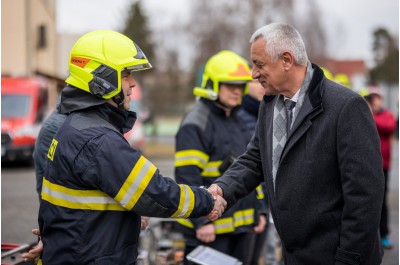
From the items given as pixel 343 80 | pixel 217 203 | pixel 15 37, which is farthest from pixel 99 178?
pixel 15 37

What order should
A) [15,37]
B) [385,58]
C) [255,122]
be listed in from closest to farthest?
[255,122]
[15,37]
[385,58]

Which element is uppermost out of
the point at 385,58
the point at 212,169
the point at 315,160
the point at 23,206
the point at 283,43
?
Result: the point at 283,43

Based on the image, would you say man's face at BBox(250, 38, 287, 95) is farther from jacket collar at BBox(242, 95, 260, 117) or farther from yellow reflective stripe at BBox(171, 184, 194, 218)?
jacket collar at BBox(242, 95, 260, 117)

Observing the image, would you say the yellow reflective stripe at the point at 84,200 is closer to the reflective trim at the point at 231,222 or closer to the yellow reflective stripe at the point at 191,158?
the yellow reflective stripe at the point at 191,158

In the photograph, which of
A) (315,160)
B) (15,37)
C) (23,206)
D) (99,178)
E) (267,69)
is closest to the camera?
(99,178)

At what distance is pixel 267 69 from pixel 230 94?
5.10 ft

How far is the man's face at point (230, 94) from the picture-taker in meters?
4.66

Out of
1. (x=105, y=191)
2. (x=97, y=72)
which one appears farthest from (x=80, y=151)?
(x=97, y=72)

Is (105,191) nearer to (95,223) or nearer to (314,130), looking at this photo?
(95,223)

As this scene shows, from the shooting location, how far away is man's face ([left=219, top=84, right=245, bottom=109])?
4.66 m

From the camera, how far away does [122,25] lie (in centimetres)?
5359

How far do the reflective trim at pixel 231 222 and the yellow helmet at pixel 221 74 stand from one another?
94 centimetres

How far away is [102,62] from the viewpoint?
2969 mm

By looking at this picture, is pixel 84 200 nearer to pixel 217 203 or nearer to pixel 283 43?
pixel 217 203
